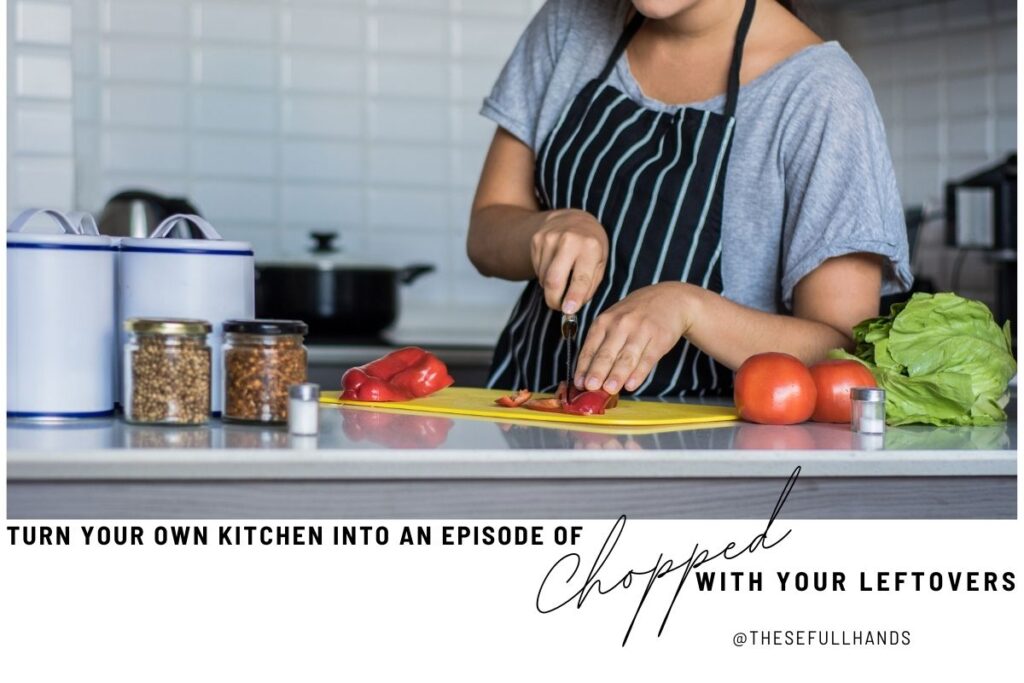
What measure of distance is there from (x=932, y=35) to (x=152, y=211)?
2.20 m

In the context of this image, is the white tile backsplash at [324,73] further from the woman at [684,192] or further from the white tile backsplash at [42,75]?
the woman at [684,192]

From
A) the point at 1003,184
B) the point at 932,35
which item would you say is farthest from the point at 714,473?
Answer: the point at 932,35

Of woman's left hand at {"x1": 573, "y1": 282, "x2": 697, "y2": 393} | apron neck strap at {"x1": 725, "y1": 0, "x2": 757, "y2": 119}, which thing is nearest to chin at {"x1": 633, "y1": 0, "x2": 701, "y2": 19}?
apron neck strap at {"x1": 725, "y1": 0, "x2": 757, "y2": 119}

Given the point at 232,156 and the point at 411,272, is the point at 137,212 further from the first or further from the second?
the point at 411,272

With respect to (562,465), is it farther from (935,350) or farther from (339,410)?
(935,350)

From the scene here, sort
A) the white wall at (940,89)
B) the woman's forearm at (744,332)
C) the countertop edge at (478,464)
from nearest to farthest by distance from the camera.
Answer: the countertop edge at (478,464), the woman's forearm at (744,332), the white wall at (940,89)

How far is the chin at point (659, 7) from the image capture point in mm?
1675

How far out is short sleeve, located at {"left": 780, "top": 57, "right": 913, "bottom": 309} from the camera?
1656mm

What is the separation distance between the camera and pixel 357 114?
11.7 feet

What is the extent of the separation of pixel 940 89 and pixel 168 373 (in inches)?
119

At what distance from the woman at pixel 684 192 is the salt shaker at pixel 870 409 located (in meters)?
0.23

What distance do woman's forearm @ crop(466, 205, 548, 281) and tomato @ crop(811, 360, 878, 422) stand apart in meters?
0.43

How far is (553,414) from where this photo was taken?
4.66 ft

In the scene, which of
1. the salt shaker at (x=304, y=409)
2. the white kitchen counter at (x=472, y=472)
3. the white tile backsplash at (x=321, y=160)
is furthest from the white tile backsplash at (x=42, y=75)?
the salt shaker at (x=304, y=409)
